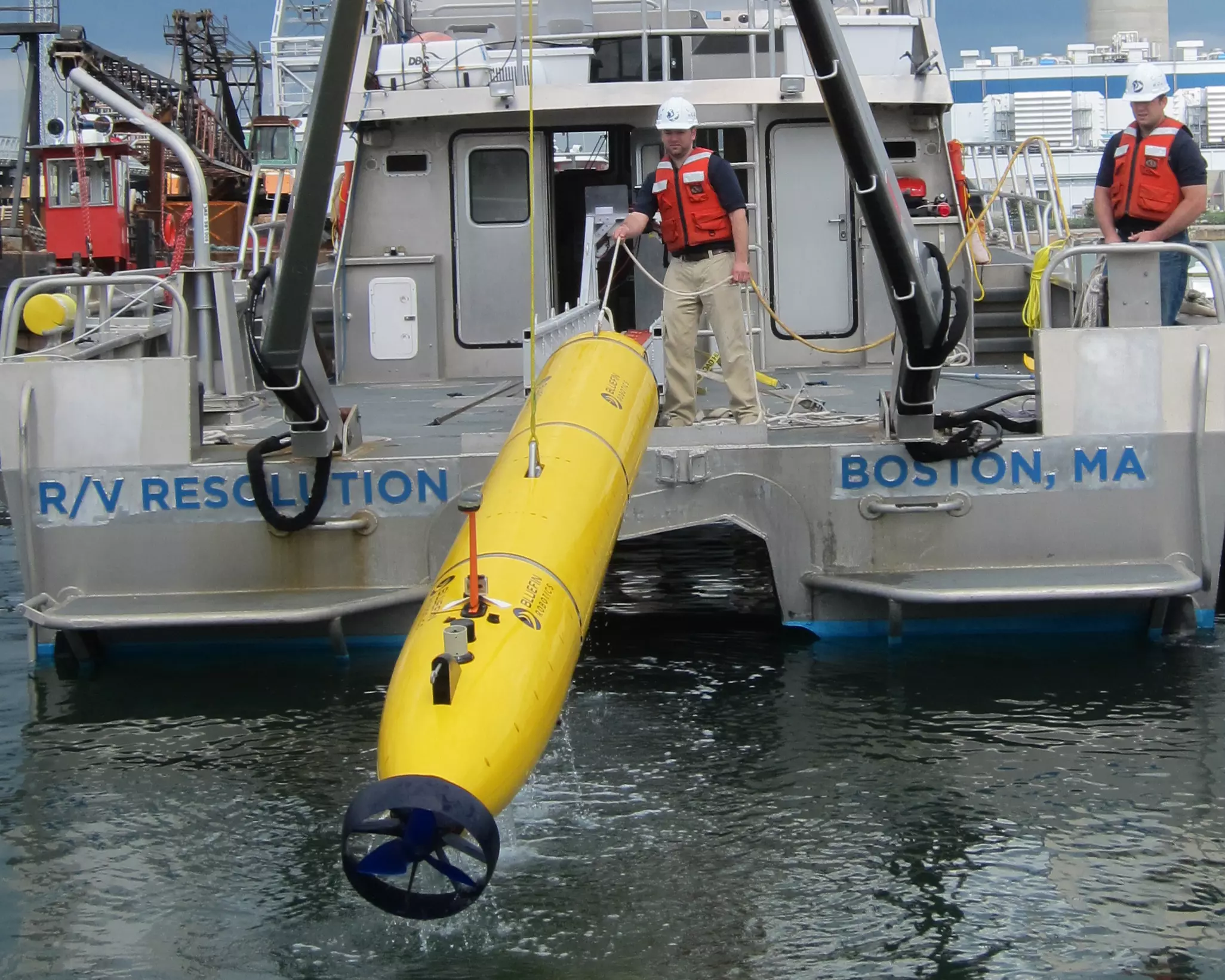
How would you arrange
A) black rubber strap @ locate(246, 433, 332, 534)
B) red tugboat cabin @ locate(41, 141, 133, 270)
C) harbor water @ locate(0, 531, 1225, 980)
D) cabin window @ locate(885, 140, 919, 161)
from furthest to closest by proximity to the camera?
1. red tugboat cabin @ locate(41, 141, 133, 270)
2. cabin window @ locate(885, 140, 919, 161)
3. black rubber strap @ locate(246, 433, 332, 534)
4. harbor water @ locate(0, 531, 1225, 980)

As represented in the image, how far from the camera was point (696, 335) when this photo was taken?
323 inches

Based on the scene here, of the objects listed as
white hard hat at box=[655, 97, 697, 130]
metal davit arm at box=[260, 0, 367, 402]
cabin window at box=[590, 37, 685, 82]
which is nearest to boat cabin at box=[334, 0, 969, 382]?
cabin window at box=[590, 37, 685, 82]

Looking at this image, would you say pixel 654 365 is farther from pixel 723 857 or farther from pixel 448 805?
pixel 448 805

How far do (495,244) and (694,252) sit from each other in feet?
9.92

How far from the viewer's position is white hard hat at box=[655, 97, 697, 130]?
789 centimetres

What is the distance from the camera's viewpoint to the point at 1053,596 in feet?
23.0

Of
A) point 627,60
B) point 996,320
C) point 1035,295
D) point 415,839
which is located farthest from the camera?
point 627,60

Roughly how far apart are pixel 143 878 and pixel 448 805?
6.74ft

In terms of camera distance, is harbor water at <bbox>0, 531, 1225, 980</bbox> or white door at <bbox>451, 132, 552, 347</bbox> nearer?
harbor water at <bbox>0, 531, 1225, 980</bbox>

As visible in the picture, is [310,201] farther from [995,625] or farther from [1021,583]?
[995,625]

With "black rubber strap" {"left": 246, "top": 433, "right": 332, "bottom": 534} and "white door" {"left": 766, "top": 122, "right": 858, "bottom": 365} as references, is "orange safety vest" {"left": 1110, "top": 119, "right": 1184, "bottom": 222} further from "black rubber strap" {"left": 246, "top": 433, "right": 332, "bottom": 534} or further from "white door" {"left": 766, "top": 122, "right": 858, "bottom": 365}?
"black rubber strap" {"left": 246, "top": 433, "right": 332, "bottom": 534}

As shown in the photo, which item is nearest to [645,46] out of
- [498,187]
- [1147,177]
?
[498,187]

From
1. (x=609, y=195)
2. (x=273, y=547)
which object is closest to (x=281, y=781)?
(x=273, y=547)

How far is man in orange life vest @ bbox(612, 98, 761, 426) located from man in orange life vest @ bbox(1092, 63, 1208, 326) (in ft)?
6.33
